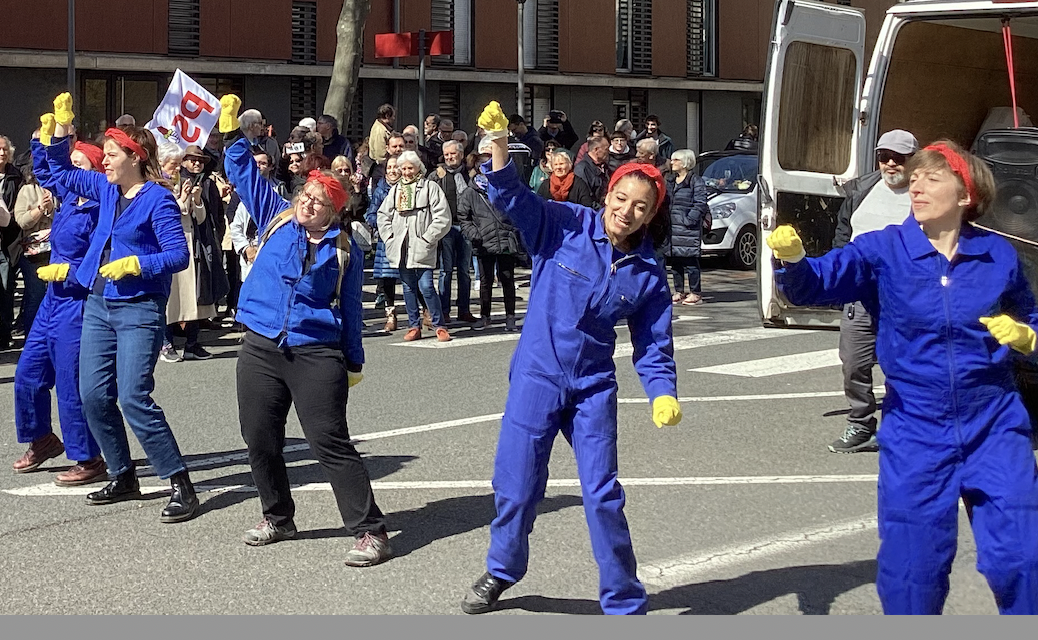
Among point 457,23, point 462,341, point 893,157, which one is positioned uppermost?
point 457,23

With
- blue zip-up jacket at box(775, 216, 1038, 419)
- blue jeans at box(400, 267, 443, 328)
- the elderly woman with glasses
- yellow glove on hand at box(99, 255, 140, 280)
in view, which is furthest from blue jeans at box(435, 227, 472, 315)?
blue zip-up jacket at box(775, 216, 1038, 419)

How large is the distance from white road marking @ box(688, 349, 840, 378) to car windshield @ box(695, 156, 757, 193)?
8756 millimetres

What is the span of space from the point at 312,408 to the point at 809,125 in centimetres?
498

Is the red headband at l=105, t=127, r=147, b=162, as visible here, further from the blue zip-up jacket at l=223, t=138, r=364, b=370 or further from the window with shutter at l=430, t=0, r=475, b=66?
the window with shutter at l=430, t=0, r=475, b=66

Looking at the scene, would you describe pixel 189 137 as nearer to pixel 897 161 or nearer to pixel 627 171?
pixel 897 161

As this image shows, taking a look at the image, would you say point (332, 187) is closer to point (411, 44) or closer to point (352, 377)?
point (352, 377)

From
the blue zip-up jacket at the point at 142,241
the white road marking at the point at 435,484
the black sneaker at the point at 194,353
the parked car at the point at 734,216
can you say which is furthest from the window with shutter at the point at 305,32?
the blue zip-up jacket at the point at 142,241

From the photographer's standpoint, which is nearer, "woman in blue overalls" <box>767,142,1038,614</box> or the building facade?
"woman in blue overalls" <box>767,142,1038,614</box>

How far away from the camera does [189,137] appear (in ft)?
34.6

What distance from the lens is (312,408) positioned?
6539 mm

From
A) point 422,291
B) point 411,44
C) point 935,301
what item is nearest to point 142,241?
point 935,301

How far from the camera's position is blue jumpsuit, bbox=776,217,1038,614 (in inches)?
179

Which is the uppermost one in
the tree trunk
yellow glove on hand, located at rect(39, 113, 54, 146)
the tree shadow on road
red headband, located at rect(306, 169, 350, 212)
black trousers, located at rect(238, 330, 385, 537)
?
the tree trunk

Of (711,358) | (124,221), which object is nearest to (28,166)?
(711,358)
